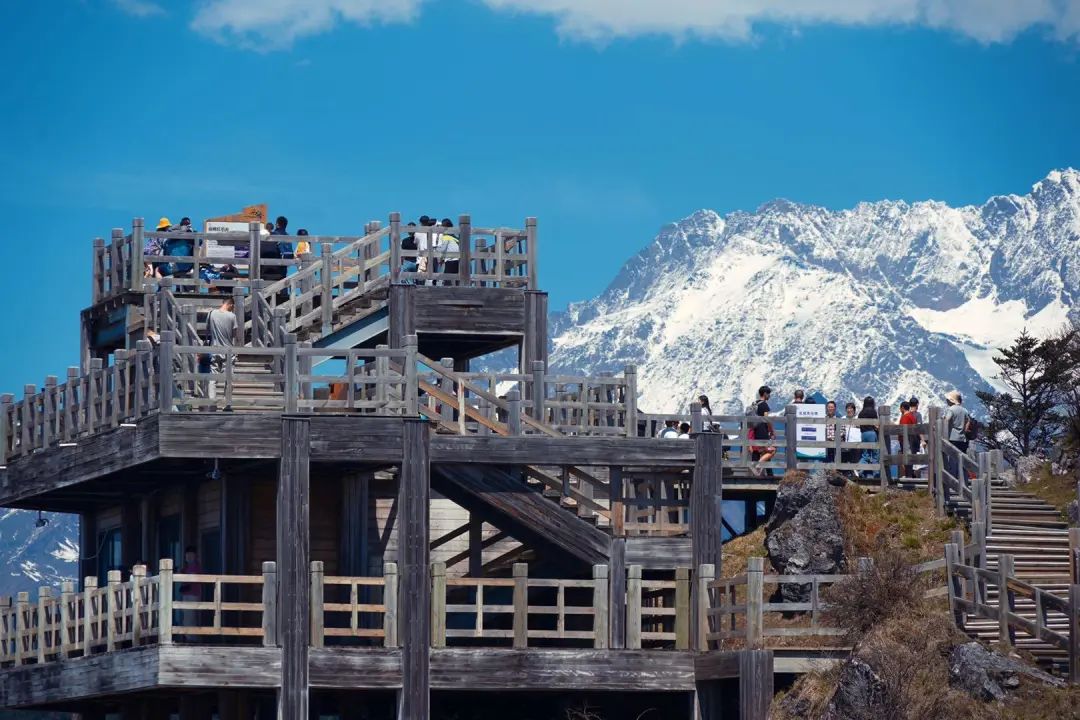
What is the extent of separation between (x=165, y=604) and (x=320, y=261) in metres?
9.20

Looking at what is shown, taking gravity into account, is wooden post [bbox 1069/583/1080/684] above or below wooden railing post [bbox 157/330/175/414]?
below

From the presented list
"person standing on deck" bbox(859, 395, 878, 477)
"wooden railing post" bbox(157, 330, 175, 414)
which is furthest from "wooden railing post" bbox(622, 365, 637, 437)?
"wooden railing post" bbox(157, 330, 175, 414)

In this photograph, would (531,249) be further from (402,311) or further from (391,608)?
(391,608)

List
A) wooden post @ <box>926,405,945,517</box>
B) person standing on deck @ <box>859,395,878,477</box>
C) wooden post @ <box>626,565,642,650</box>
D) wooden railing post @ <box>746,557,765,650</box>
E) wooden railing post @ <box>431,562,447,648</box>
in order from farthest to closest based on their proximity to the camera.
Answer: person standing on deck @ <box>859,395,878,477</box>
wooden post @ <box>926,405,945,517</box>
wooden post @ <box>626,565,642,650</box>
wooden railing post @ <box>431,562,447,648</box>
wooden railing post @ <box>746,557,765,650</box>

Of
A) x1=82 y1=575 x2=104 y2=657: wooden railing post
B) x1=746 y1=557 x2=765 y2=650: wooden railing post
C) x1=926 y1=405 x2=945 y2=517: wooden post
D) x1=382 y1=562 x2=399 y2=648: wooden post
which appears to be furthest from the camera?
x1=926 y1=405 x2=945 y2=517: wooden post

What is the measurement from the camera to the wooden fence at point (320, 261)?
4856 cm

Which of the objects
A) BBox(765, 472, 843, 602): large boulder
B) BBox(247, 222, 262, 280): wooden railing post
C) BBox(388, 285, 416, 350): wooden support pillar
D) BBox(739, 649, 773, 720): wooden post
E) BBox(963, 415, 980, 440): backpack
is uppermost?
BBox(247, 222, 262, 280): wooden railing post

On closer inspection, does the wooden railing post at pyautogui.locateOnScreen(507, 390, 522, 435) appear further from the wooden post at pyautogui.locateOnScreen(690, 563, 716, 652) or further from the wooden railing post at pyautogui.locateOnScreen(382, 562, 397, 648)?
the wooden post at pyautogui.locateOnScreen(690, 563, 716, 652)

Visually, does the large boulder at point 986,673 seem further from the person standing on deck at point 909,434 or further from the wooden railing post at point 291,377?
the wooden railing post at point 291,377

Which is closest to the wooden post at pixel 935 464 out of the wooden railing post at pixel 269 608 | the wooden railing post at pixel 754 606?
the wooden railing post at pixel 754 606

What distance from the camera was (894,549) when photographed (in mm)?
44031

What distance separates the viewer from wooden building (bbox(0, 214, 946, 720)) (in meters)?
41.6

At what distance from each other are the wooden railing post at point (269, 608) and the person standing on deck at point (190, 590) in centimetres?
261

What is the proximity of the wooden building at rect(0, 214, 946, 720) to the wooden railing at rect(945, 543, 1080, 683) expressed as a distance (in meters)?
2.97
